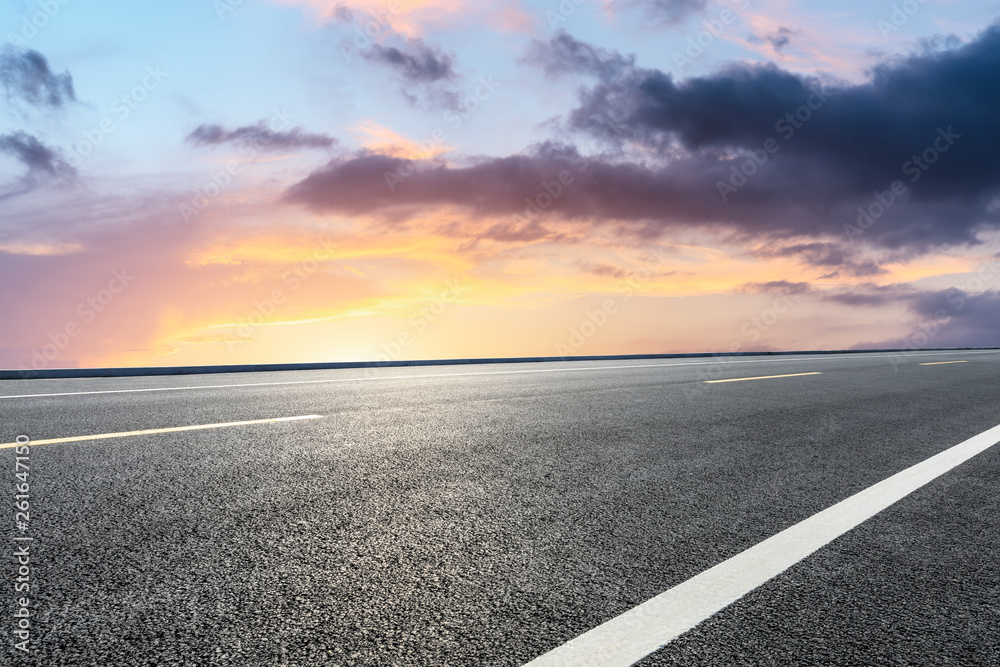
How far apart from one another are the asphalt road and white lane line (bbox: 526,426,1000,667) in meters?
0.05

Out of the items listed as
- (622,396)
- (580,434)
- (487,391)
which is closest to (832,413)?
(622,396)

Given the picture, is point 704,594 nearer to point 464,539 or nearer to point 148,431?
point 464,539

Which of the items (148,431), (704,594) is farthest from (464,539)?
(148,431)

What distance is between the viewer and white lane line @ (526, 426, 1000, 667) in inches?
84.3

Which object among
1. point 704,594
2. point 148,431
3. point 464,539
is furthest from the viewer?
point 148,431

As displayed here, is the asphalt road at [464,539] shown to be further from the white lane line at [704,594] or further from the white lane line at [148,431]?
the white lane line at [148,431]

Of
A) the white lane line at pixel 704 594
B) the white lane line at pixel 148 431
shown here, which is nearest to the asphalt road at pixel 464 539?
the white lane line at pixel 704 594

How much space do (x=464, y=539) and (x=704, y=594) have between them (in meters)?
1.13

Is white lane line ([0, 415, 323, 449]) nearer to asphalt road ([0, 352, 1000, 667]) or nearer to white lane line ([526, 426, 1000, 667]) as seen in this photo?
asphalt road ([0, 352, 1000, 667])

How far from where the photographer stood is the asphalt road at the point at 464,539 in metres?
2.25

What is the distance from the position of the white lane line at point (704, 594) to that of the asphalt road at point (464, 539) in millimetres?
50

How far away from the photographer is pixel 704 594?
262 cm

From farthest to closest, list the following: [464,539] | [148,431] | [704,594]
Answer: [148,431]
[464,539]
[704,594]

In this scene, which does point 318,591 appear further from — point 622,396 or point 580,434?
point 622,396
